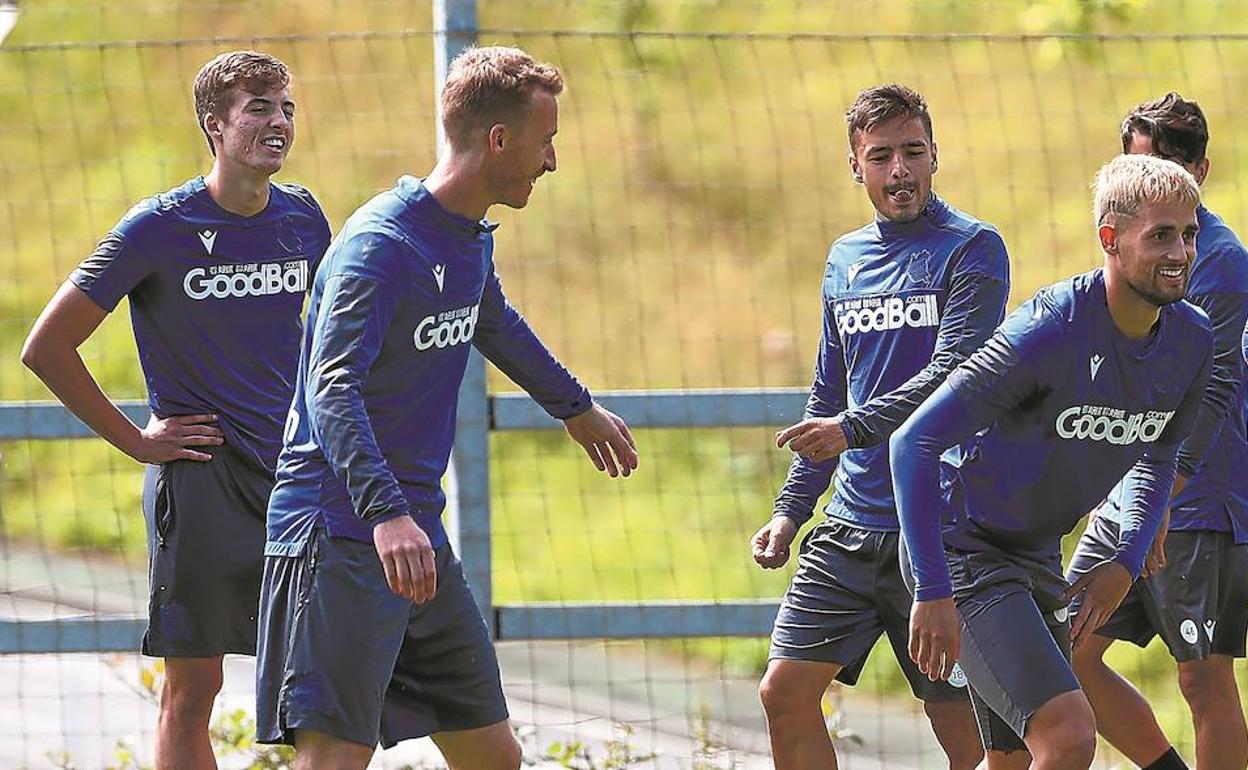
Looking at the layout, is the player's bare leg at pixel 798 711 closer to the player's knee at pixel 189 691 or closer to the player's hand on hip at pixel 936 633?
the player's hand on hip at pixel 936 633

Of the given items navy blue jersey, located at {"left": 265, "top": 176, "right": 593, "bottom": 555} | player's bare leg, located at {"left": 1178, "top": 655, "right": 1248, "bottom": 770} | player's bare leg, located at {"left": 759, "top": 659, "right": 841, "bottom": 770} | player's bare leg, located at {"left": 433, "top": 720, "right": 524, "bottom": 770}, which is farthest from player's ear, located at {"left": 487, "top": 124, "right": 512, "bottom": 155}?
player's bare leg, located at {"left": 1178, "top": 655, "right": 1248, "bottom": 770}

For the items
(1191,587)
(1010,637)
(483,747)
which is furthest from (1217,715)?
(483,747)

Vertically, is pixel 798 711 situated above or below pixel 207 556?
below

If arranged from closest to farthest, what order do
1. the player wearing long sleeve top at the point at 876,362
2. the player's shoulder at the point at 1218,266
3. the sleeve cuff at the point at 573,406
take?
the sleeve cuff at the point at 573,406 → the player wearing long sleeve top at the point at 876,362 → the player's shoulder at the point at 1218,266

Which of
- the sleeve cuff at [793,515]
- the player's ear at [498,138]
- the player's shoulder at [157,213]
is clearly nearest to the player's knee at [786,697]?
the sleeve cuff at [793,515]

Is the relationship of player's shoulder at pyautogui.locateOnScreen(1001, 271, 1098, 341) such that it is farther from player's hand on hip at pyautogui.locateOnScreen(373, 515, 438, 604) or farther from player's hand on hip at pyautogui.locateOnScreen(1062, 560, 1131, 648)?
player's hand on hip at pyautogui.locateOnScreen(373, 515, 438, 604)

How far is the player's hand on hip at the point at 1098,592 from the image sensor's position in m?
4.57

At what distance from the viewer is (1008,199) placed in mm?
8680

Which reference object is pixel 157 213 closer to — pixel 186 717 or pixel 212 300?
pixel 212 300

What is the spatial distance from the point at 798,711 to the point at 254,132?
2.07 metres

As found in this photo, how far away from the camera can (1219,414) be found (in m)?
5.11

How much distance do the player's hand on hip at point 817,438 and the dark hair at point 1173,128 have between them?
1.26 m

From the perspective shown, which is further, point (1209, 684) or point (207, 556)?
point (1209, 684)

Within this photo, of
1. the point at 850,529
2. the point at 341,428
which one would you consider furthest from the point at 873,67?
the point at 341,428
